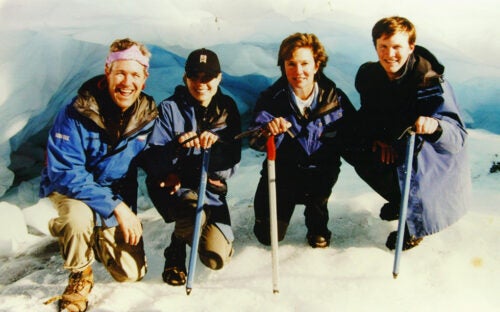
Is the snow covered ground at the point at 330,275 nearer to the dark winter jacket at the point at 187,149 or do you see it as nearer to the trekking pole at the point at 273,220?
the trekking pole at the point at 273,220

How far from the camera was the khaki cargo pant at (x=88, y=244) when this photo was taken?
7.73 feet

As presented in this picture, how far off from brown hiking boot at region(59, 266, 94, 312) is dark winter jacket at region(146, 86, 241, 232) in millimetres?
603

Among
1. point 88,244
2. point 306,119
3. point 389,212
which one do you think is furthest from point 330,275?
point 88,244

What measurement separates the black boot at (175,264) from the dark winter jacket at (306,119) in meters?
0.83

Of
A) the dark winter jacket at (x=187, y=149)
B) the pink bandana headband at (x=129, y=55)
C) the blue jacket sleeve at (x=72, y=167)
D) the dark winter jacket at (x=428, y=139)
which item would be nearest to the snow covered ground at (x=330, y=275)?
the dark winter jacket at (x=428, y=139)

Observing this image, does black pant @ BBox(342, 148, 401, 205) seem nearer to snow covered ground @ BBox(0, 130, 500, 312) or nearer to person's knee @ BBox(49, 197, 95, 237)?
snow covered ground @ BBox(0, 130, 500, 312)

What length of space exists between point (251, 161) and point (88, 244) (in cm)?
251

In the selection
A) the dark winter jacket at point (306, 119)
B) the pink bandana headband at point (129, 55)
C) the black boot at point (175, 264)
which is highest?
the pink bandana headband at point (129, 55)

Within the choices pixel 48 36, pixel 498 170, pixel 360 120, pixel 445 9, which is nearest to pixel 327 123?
pixel 360 120

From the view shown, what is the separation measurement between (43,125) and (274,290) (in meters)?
3.09

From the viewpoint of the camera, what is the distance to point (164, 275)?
2668 mm

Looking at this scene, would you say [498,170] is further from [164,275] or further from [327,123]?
[164,275]

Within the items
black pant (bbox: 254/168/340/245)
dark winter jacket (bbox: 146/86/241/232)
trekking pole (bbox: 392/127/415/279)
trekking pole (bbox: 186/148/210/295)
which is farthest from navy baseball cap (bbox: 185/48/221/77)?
trekking pole (bbox: 392/127/415/279)

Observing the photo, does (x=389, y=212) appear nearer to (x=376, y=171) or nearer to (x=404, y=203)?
(x=376, y=171)
